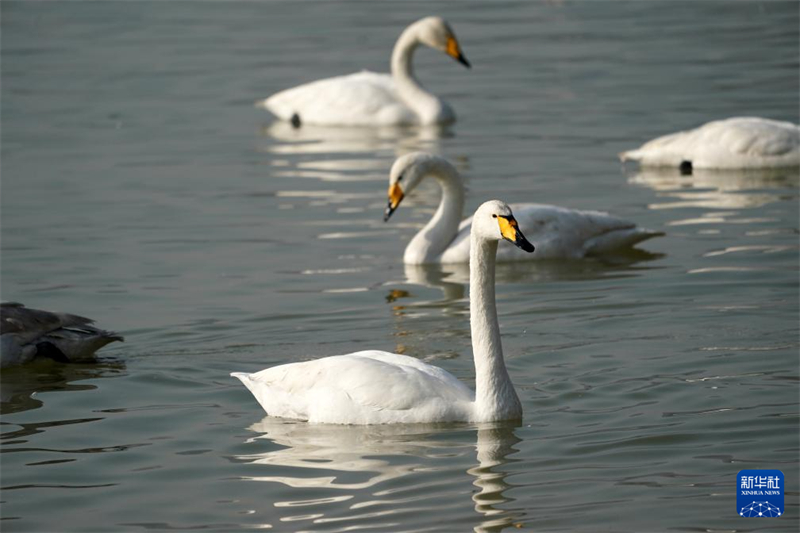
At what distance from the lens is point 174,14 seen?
3419 centimetres

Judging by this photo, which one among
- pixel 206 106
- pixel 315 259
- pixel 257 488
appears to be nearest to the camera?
pixel 257 488

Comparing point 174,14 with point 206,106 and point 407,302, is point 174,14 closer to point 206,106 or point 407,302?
point 206,106

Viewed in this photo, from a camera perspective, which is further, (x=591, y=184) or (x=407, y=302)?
(x=591, y=184)

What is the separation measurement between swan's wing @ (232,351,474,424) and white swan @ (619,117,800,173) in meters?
8.71

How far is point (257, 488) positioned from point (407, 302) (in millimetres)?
4471

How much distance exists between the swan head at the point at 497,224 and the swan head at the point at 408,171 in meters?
5.14

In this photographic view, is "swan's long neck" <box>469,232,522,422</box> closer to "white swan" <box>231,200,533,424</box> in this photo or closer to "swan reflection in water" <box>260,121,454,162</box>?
"white swan" <box>231,200,533,424</box>

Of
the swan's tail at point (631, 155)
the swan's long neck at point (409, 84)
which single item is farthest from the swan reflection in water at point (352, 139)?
the swan's tail at point (631, 155)

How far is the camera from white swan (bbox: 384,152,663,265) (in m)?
13.1

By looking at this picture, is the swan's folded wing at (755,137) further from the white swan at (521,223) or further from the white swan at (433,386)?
the white swan at (433,386)

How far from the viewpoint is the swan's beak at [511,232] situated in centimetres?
802

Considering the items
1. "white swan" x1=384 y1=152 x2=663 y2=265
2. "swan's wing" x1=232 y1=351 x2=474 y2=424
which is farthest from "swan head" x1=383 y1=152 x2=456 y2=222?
"swan's wing" x1=232 y1=351 x2=474 y2=424

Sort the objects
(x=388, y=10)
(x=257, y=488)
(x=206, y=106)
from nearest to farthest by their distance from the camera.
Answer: (x=257, y=488) → (x=206, y=106) → (x=388, y=10)

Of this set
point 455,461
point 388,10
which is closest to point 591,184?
point 455,461
